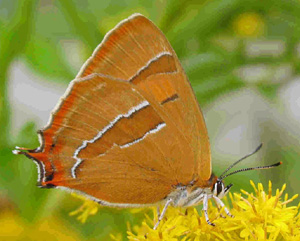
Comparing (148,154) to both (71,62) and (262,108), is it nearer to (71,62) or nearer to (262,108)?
(71,62)

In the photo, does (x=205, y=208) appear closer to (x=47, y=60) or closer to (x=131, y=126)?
(x=131, y=126)

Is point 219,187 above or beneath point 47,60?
beneath

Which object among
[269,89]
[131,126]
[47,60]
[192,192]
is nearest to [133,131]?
[131,126]

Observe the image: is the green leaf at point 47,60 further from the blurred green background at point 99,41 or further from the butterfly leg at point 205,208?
the butterfly leg at point 205,208

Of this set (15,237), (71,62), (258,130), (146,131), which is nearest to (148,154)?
(146,131)

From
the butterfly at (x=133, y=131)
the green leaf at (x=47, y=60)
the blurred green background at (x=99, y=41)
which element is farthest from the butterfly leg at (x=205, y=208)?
the green leaf at (x=47, y=60)
